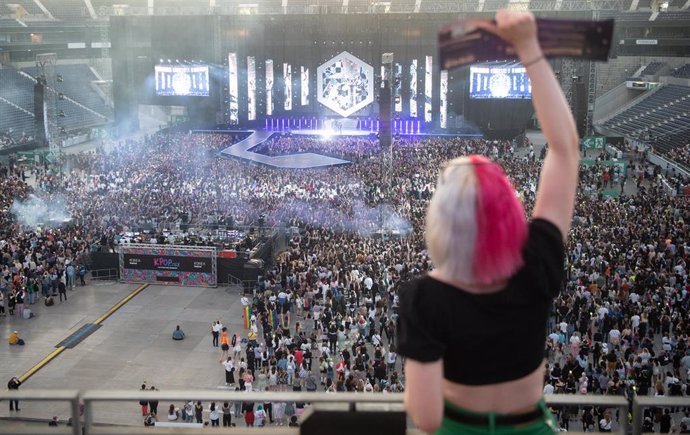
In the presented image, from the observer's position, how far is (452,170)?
1.88 meters

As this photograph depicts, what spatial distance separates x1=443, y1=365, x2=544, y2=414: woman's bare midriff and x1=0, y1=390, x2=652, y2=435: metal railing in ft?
2.15

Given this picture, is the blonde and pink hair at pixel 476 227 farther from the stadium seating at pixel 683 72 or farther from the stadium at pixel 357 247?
the stadium seating at pixel 683 72

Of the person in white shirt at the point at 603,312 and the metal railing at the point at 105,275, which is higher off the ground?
the person in white shirt at the point at 603,312

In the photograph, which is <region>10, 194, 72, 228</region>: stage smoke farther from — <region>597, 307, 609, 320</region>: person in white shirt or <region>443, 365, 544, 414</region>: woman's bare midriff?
<region>443, 365, 544, 414</region>: woman's bare midriff

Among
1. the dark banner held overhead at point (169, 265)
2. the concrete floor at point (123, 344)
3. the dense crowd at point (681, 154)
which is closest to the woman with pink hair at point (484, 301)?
the concrete floor at point (123, 344)

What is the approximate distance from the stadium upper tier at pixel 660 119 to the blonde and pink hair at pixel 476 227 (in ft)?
128

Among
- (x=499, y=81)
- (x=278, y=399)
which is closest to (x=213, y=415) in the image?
(x=278, y=399)

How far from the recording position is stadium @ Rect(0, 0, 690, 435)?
194 cm

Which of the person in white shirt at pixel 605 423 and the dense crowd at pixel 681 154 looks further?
the dense crowd at pixel 681 154

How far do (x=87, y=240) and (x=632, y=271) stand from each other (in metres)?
17.2

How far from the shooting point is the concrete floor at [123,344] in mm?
15258

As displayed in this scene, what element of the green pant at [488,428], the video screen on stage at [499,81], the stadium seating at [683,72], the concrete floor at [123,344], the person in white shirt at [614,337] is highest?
the stadium seating at [683,72]

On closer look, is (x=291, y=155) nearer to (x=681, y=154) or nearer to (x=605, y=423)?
(x=681, y=154)

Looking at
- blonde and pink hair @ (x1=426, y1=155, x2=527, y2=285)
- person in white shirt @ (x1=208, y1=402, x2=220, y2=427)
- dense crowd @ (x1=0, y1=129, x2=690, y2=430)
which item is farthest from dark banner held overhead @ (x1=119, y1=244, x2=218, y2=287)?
blonde and pink hair @ (x1=426, y1=155, x2=527, y2=285)
